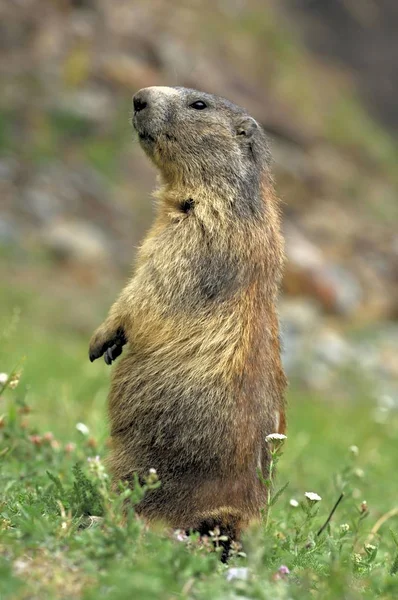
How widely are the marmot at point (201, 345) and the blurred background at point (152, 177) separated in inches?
105

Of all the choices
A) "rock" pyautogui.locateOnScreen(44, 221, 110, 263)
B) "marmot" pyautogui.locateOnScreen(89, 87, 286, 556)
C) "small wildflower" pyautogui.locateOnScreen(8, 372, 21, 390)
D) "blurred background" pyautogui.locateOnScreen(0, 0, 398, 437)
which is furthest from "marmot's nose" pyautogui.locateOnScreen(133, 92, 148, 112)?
"rock" pyautogui.locateOnScreen(44, 221, 110, 263)

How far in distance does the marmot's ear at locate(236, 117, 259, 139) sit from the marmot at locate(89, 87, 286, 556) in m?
0.16

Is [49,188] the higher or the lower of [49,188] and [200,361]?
the higher

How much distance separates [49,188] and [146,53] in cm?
601

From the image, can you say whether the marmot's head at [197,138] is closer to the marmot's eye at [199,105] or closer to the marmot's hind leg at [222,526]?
the marmot's eye at [199,105]

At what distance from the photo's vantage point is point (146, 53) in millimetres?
21094

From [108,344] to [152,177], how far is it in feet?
48.0

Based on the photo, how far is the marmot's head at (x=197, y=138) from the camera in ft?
14.4

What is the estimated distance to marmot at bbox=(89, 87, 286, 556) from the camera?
3.62m

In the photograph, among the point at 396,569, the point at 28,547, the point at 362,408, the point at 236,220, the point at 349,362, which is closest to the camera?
the point at 28,547

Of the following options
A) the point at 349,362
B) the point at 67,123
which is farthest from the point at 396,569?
the point at 67,123

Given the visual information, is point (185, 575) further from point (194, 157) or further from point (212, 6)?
point (212, 6)

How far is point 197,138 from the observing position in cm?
449

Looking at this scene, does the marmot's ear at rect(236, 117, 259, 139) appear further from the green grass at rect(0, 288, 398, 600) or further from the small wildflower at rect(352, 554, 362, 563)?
the small wildflower at rect(352, 554, 362, 563)
